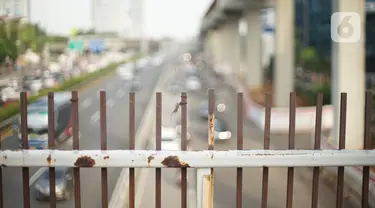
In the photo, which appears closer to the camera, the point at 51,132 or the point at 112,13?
the point at 51,132

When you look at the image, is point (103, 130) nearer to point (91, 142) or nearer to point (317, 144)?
point (317, 144)

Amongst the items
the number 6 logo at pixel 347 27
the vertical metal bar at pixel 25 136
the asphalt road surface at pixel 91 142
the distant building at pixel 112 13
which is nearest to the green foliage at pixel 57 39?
the asphalt road surface at pixel 91 142

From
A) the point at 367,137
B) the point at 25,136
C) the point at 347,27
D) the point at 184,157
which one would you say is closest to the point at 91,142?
the point at 347,27

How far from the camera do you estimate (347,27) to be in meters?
13.5

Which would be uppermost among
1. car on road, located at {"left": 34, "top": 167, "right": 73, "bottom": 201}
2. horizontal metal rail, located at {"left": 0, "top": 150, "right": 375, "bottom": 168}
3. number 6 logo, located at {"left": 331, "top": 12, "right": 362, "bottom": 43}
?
number 6 logo, located at {"left": 331, "top": 12, "right": 362, "bottom": 43}

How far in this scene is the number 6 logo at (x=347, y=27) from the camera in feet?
43.1

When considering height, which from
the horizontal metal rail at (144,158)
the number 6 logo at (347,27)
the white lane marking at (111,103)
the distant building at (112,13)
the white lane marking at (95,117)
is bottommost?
the white lane marking at (95,117)

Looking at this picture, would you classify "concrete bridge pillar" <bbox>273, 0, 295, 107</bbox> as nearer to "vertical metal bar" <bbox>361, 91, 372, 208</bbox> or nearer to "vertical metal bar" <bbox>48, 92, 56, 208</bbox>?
"vertical metal bar" <bbox>361, 91, 372, 208</bbox>

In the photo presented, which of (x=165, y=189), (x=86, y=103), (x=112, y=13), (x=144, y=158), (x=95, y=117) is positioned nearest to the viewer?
(x=144, y=158)

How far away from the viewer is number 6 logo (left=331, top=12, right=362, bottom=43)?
13141mm

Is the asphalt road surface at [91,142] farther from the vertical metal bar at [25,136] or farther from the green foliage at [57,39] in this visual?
the green foliage at [57,39]

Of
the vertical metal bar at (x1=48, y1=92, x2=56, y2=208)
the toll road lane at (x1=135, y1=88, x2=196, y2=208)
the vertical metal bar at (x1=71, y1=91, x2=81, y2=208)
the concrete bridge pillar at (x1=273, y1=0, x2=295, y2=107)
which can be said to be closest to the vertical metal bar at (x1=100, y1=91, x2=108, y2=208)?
the vertical metal bar at (x1=71, y1=91, x2=81, y2=208)

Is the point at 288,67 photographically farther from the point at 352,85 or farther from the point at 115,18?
the point at 115,18

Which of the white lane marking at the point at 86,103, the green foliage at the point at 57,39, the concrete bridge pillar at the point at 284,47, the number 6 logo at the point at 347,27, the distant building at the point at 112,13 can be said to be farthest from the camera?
the distant building at the point at 112,13
